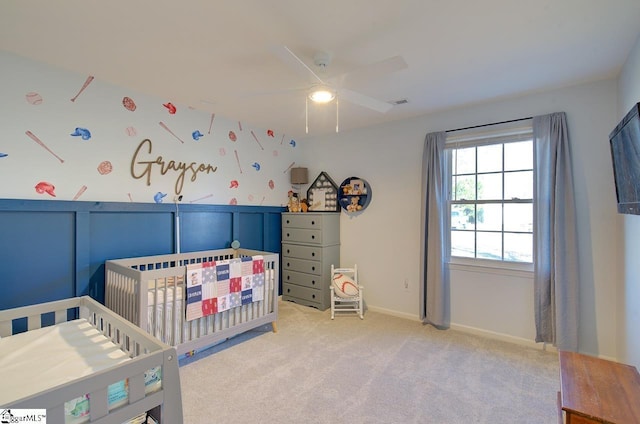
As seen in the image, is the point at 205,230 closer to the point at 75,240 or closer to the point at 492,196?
the point at 75,240

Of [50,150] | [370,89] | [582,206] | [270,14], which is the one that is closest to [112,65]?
[50,150]

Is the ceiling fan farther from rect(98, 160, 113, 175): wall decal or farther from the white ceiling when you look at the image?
rect(98, 160, 113, 175): wall decal

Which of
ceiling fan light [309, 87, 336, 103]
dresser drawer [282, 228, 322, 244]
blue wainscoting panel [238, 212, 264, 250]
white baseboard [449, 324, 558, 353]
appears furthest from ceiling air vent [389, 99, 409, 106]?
white baseboard [449, 324, 558, 353]

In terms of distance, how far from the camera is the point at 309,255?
3.79 m

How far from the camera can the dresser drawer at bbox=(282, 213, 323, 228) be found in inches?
147

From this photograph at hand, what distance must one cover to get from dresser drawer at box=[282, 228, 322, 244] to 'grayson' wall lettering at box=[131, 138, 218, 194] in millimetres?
1245

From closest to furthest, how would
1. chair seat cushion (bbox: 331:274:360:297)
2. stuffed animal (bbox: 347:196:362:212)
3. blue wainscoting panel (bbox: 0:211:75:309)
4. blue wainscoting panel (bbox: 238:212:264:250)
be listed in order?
1. blue wainscoting panel (bbox: 0:211:75:309)
2. chair seat cushion (bbox: 331:274:360:297)
3. blue wainscoting panel (bbox: 238:212:264:250)
4. stuffed animal (bbox: 347:196:362:212)

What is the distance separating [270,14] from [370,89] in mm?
1195

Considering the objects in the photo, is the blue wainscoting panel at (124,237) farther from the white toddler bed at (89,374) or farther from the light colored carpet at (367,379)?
the light colored carpet at (367,379)

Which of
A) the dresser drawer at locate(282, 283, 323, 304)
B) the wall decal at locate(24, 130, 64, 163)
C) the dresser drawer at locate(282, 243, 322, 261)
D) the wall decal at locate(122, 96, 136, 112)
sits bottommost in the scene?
the dresser drawer at locate(282, 283, 323, 304)

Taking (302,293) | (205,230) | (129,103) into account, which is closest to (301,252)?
(302,293)

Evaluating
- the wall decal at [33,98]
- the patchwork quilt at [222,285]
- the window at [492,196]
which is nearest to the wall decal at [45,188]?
the wall decal at [33,98]

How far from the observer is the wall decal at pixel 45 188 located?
2.21m

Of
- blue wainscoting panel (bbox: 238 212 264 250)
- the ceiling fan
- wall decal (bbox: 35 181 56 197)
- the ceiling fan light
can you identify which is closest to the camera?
the ceiling fan
